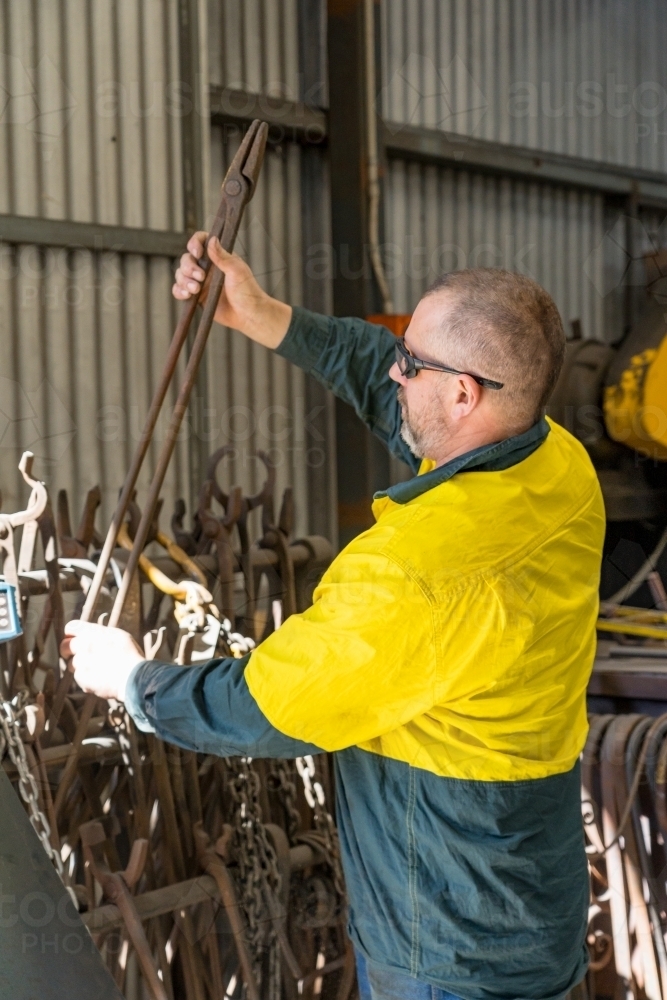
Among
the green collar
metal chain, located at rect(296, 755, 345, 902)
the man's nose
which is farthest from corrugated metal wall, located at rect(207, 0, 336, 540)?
the green collar

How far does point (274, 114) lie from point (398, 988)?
261 centimetres

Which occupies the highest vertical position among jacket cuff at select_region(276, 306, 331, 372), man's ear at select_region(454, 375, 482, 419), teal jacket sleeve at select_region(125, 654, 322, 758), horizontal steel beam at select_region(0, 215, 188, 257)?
horizontal steel beam at select_region(0, 215, 188, 257)

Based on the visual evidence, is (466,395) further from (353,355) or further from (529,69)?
(529,69)

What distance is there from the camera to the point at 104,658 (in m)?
1.09

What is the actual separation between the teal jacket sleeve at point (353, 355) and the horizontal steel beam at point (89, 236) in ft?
4.64

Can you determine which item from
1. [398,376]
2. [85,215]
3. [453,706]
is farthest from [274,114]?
[453,706]

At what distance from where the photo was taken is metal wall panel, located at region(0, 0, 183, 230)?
2.62 metres

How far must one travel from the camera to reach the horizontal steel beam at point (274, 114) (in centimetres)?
304

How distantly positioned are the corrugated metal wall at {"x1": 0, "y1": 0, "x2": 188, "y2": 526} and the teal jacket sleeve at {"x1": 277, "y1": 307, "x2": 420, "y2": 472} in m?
1.22

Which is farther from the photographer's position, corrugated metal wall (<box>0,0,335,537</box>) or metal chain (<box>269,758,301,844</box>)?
corrugated metal wall (<box>0,0,335,537</box>)

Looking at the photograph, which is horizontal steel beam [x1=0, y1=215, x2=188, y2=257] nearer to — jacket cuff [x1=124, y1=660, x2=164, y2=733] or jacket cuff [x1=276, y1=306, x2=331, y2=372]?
jacket cuff [x1=276, y1=306, x2=331, y2=372]

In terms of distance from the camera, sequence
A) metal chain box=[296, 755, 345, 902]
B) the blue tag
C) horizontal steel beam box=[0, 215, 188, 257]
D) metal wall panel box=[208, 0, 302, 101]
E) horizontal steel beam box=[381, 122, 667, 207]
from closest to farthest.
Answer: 1. the blue tag
2. metal chain box=[296, 755, 345, 902]
3. horizontal steel beam box=[0, 215, 188, 257]
4. metal wall panel box=[208, 0, 302, 101]
5. horizontal steel beam box=[381, 122, 667, 207]

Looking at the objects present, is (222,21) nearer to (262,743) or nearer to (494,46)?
(494,46)

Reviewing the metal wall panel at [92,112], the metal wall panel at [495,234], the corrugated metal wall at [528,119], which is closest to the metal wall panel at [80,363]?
the metal wall panel at [92,112]
